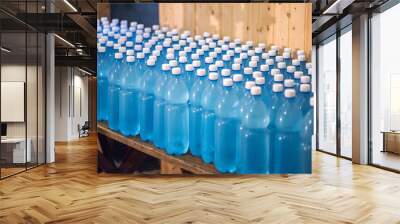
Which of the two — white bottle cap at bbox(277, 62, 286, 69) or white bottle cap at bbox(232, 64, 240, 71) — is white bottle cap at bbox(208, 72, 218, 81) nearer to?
white bottle cap at bbox(232, 64, 240, 71)

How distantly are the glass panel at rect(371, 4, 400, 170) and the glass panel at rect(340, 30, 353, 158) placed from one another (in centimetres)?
84

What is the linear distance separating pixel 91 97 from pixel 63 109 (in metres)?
5.53

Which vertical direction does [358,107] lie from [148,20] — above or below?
below

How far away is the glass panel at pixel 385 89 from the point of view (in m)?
6.44

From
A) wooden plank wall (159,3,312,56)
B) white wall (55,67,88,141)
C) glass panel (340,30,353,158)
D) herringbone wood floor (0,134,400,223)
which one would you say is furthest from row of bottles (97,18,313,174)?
white wall (55,67,88,141)

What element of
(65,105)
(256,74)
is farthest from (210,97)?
(65,105)

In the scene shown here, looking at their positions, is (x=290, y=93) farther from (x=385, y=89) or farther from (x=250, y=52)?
(x=385, y=89)

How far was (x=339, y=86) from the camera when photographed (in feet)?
28.3

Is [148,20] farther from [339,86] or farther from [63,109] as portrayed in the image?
[63,109]

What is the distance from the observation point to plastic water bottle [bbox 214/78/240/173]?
5465mm

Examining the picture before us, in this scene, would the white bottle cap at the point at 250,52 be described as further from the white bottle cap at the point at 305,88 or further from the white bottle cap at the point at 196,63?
the white bottle cap at the point at 305,88

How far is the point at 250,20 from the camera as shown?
5.61 m

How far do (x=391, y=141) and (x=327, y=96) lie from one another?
9.80 feet

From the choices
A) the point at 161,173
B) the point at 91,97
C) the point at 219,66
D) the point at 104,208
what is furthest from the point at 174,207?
the point at 91,97
